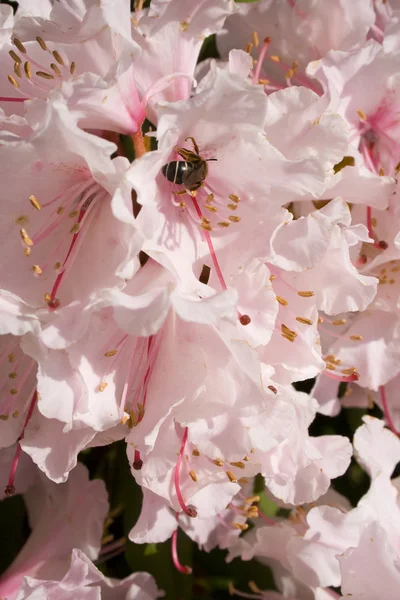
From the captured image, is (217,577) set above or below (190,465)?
below

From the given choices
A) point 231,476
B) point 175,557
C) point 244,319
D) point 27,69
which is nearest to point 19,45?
point 27,69

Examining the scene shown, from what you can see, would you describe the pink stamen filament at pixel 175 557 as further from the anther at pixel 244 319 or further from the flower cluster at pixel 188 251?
the anther at pixel 244 319

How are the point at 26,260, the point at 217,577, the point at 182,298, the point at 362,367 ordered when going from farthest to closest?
1. the point at 217,577
2. the point at 362,367
3. the point at 26,260
4. the point at 182,298

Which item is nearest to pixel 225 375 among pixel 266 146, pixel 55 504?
pixel 266 146

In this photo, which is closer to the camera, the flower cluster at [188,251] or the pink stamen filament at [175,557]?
the flower cluster at [188,251]

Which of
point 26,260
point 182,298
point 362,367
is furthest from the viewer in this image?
point 362,367

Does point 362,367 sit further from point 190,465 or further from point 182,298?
point 182,298

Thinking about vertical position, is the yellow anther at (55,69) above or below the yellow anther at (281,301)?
above

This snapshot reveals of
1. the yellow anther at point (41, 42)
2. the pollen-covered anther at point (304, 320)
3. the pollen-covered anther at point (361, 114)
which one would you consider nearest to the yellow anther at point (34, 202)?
the yellow anther at point (41, 42)

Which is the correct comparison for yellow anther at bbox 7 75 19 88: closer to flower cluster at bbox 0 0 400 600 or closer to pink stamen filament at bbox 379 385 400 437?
flower cluster at bbox 0 0 400 600
